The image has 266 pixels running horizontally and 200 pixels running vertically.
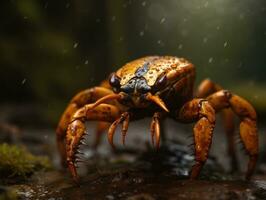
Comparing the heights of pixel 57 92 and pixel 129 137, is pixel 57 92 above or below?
above

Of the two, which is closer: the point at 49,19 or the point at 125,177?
the point at 125,177

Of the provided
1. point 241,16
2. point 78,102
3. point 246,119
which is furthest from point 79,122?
point 241,16

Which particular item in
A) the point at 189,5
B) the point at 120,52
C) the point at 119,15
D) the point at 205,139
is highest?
the point at 189,5

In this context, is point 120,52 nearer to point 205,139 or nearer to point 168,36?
point 168,36

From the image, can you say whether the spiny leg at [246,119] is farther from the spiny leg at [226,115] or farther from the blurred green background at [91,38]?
the blurred green background at [91,38]

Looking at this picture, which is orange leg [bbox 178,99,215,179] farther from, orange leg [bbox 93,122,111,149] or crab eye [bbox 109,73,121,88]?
orange leg [bbox 93,122,111,149]

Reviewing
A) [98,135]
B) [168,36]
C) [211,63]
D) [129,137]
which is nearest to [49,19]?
[129,137]

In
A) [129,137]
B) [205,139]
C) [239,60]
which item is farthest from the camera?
[239,60]
